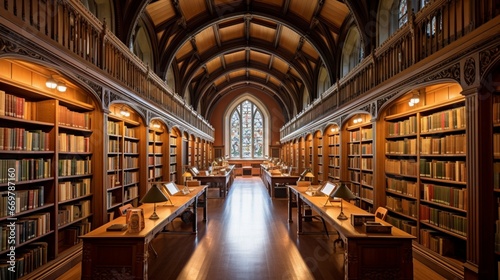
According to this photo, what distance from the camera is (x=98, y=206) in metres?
5.02

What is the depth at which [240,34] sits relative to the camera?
13789mm

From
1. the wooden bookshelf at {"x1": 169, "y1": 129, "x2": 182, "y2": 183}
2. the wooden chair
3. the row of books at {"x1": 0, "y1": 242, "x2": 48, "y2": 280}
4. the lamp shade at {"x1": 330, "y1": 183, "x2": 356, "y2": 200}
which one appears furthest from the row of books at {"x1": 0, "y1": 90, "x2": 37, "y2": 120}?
the wooden bookshelf at {"x1": 169, "y1": 129, "x2": 182, "y2": 183}

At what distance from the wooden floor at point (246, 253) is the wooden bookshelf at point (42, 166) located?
0.65 meters

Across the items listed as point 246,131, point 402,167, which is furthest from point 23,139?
point 246,131

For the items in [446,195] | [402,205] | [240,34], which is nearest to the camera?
[446,195]

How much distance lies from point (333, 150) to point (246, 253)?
5891 mm

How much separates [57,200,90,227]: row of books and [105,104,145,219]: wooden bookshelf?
22.9 inches

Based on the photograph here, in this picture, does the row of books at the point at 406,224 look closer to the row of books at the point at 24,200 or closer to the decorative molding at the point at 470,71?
the decorative molding at the point at 470,71

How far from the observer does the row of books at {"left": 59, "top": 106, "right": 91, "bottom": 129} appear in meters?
4.45

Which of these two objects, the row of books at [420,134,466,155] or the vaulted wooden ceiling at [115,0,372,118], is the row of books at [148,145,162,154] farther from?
the row of books at [420,134,466,155]

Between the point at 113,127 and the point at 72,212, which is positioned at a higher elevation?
the point at 113,127

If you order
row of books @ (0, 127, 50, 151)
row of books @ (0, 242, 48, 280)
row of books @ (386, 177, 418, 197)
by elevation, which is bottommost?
row of books @ (0, 242, 48, 280)

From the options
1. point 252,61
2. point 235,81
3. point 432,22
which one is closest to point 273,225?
point 432,22

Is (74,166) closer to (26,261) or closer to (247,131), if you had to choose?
(26,261)
